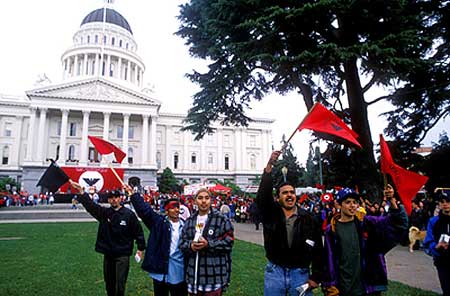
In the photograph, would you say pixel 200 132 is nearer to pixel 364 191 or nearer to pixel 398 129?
pixel 364 191

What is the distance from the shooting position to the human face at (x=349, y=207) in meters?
3.26

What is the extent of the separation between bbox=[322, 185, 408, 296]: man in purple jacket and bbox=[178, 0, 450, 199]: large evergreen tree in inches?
300

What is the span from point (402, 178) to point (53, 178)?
4.99 meters

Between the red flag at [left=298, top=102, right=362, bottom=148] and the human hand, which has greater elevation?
the red flag at [left=298, top=102, right=362, bottom=148]

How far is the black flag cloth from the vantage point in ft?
16.5

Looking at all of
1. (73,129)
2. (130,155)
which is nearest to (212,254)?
(130,155)

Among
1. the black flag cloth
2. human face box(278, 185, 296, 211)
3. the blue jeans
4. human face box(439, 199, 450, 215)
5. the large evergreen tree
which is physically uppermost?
the large evergreen tree

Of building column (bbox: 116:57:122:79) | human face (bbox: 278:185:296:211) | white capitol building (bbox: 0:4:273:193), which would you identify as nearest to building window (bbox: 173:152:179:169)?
white capitol building (bbox: 0:4:273:193)

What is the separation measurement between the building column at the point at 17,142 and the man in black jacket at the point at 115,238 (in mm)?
61477

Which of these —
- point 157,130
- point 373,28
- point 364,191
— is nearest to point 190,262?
point 364,191

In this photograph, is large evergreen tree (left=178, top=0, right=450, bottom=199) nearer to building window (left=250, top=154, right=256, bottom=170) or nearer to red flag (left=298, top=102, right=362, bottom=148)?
red flag (left=298, top=102, right=362, bottom=148)

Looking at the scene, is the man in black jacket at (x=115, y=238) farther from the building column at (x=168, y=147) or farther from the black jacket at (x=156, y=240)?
the building column at (x=168, y=147)

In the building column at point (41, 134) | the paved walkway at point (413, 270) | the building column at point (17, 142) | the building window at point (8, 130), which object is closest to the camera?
the paved walkway at point (413, 270)

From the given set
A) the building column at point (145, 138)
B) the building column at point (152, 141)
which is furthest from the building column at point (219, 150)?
the building column at point (145, 138)
